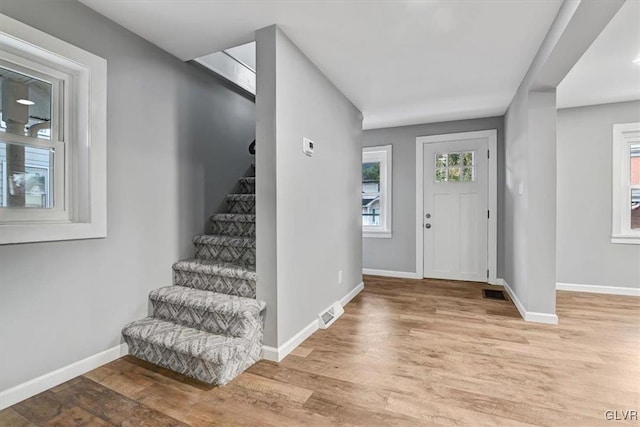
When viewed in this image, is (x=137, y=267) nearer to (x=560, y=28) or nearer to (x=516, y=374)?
(x=516, y=374)

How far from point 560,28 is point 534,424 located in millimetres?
2230

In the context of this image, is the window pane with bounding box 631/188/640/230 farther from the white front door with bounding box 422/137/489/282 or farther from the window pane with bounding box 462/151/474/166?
the window pane with bounding box 462/151/474/166

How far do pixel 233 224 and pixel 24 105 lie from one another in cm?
163

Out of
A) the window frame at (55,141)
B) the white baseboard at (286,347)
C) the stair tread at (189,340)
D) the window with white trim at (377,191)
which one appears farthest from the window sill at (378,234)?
the window frame at (55,141)

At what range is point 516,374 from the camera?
77.3 inches

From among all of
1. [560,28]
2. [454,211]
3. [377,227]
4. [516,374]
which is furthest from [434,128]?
[516,374]

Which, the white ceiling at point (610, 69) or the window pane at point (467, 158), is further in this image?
the window pane at point (467, 158)

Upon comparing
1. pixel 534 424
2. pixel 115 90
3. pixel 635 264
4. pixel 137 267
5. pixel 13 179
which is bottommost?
pixel 534 424

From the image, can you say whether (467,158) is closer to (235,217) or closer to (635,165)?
(635,165)

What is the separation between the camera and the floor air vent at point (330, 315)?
275 centimetres

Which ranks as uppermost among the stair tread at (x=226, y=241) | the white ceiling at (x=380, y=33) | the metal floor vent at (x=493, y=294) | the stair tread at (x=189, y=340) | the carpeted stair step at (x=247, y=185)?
the white ceiling at (x=380, y=33)

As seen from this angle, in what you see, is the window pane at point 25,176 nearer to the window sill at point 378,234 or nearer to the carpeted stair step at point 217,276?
the carpeted stair step at point 217,276

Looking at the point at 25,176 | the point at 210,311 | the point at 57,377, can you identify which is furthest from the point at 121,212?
the point at 57,377

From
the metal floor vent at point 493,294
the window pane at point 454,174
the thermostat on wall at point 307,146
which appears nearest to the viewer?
the thermostat on wall at point 307,146
